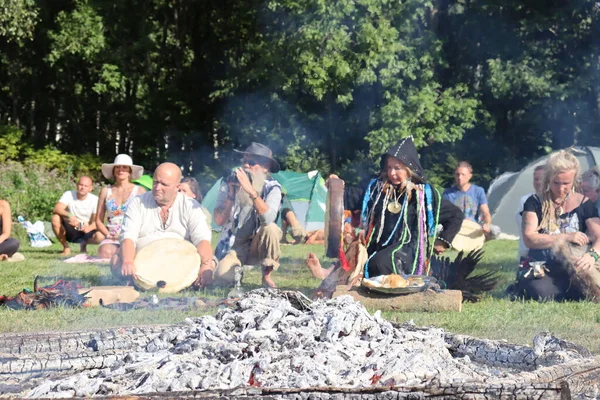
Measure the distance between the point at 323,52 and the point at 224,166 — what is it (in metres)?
5.02

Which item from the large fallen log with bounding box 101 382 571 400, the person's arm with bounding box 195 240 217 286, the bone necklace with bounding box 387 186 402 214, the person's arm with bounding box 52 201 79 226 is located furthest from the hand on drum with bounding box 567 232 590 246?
the person's arm with bounding box 52 201 79 226

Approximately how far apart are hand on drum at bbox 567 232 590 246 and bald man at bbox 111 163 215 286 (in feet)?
10.5

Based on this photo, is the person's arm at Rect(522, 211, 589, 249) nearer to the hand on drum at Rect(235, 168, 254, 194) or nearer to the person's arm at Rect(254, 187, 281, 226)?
the person's arm at Rect(254, 187, 281, 226)

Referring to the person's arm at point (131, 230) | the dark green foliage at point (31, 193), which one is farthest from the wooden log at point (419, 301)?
the dark green foliage at point (31, 193)

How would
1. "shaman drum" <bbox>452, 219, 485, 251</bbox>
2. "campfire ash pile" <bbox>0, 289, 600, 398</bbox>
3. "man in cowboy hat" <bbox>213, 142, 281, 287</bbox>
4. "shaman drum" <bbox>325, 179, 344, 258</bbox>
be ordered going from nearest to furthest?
"campfire ash pile" <bbox>0, 289, 600, 398</bbox>, "shaman drum" <bbox>325, 179, 344, 258</bbox>, "man in cowboy hat" <bbox>213, 142, 281, 287</bbox>, "shaman drum" <bbox>452, 219, 485, 251</bbox>

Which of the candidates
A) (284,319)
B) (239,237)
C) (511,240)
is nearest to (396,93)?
(511,240)

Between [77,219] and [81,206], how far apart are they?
0.21 m

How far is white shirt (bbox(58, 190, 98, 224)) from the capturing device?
13578 millimetres

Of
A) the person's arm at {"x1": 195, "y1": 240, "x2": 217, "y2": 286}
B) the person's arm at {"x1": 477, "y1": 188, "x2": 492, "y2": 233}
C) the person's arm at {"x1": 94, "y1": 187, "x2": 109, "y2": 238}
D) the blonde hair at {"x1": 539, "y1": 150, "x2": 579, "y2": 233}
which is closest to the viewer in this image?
the blonde hair at {"x1": 539, "y1": 150, "x2": 579, "y2": 233}

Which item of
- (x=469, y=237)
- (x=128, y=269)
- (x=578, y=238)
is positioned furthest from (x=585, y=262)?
(x=469, y=237)

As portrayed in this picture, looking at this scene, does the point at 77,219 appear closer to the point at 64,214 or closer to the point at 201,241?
the point at 64,214

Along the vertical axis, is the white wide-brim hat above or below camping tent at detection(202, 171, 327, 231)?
above

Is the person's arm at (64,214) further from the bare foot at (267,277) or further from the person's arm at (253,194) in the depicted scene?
the bare foot at (267,277)

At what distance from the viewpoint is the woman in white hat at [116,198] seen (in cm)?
1189
